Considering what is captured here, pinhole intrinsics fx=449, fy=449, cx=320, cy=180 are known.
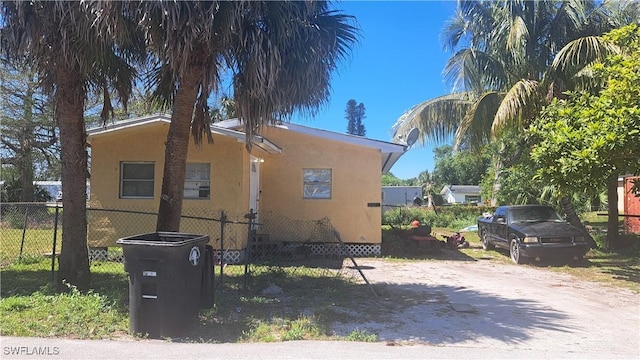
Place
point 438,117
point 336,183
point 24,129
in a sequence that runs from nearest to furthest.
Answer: point 336,183 < point 438,117 < point 24,129

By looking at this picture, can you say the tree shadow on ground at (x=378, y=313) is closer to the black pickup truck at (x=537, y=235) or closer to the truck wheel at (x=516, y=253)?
the black pickup truck at (x=537, y=235)

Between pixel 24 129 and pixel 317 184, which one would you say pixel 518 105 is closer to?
pixel 317 184

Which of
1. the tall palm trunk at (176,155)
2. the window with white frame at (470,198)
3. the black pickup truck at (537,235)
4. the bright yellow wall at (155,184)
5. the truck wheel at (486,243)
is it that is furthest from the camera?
the window with white frame at (470,198)

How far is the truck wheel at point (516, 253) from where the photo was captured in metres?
12.2

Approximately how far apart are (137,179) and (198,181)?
5.54ft

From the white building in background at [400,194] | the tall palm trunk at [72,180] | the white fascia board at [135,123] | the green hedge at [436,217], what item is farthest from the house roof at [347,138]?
the white building in background at [400,194]

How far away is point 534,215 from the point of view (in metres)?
13.2

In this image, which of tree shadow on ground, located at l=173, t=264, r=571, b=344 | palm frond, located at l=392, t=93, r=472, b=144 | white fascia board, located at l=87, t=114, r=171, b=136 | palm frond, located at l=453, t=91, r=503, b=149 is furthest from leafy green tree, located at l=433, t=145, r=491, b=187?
tree shadow on ground, located at l=173, t=264, r=571, b=344

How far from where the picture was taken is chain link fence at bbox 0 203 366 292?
421 inches

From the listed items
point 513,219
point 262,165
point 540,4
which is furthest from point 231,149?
point 540,4

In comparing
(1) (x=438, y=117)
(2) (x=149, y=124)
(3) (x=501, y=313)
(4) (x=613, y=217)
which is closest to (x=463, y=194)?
(1) (x=438, y=117)

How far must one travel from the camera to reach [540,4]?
14125mm

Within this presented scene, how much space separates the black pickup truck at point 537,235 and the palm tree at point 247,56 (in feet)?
24.2

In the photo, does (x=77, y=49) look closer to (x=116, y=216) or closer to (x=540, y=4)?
(x=116, y=216)
